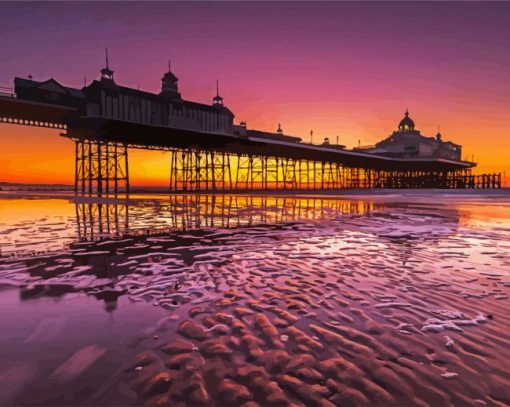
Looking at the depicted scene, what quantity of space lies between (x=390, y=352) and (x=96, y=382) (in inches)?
74.7

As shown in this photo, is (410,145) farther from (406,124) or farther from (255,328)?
(255,328)

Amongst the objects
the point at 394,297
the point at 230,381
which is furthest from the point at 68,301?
the point at 394,297

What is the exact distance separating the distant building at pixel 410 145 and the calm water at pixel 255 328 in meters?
70.0

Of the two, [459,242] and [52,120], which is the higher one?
[52,120]

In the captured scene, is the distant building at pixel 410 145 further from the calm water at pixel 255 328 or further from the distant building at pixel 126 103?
the calm water at pixel 255 328

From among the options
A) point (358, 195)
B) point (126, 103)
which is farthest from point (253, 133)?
point (126, 103)

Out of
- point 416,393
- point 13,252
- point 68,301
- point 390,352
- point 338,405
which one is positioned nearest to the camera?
point 338,405

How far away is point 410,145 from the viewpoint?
73.6 metres

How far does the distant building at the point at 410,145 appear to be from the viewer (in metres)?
71.7

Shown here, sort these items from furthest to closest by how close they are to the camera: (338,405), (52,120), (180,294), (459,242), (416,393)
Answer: (52,120), (459,242), (180,294), (416,393), (338,405)

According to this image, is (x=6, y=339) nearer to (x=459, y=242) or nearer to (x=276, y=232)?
(x=276, y=232)

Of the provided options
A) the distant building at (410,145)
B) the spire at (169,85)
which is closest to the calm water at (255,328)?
the spire at (169,85)

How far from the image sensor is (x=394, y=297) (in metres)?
3.45

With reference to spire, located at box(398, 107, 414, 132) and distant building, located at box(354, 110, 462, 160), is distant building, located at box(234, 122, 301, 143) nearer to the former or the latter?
distant building, located at box(354, 110, 462, 160)
